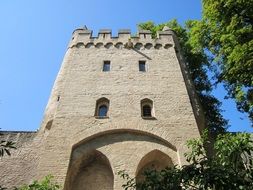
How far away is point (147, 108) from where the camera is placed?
13617 millimetres

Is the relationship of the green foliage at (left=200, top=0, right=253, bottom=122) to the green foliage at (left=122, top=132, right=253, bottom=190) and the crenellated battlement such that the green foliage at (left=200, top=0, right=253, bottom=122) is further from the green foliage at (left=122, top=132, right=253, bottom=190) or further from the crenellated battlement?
the green foliage at (left=122, top=132, right=253, bottom=190)

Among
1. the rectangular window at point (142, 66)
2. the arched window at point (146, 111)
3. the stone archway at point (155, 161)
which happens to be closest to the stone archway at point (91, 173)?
the stone archway at point (155, 161)

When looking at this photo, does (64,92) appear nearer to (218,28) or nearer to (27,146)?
(27,146)

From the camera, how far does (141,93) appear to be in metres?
14.0

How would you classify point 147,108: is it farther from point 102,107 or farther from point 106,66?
point 106,66

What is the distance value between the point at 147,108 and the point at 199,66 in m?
8.34

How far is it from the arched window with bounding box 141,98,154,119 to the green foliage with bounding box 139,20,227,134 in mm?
3983

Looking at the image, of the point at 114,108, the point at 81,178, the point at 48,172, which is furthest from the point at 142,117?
the point at 48,172

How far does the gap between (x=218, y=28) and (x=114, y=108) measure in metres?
6.26

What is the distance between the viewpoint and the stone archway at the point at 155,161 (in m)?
11.6

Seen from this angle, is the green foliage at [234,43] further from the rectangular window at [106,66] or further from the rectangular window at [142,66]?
the rectangular window at [106,66]

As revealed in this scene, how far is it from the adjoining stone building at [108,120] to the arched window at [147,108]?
0.04 meters

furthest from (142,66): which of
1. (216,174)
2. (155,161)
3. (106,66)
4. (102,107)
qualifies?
(216,174)

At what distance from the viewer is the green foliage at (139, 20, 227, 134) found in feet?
57.1
